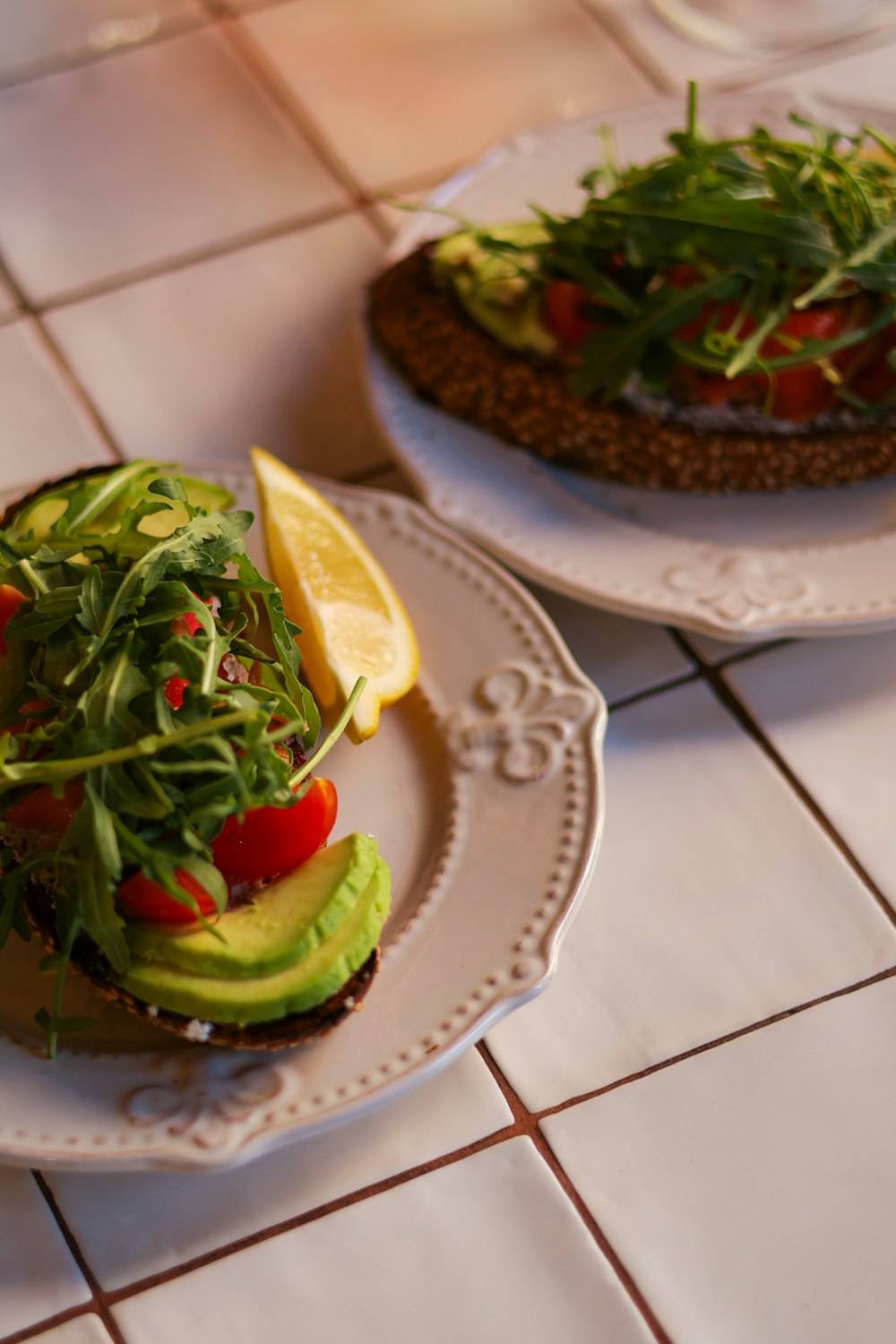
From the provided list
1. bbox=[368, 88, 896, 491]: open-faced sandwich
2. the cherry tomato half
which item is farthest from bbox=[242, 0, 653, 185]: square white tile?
the cherry tomato half

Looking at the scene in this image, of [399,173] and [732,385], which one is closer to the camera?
[732,385]

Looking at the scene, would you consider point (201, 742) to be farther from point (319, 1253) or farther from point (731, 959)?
point (731, 959)

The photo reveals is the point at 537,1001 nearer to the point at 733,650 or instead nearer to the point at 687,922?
the point at 687,922

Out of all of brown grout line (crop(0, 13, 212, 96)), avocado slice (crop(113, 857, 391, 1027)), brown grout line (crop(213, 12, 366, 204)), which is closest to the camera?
avocado slice (crop(113, 857, 391, 1027))

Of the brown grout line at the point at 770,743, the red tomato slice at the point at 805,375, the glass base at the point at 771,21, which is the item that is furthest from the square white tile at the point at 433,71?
the brown grout line at the point at 770,743

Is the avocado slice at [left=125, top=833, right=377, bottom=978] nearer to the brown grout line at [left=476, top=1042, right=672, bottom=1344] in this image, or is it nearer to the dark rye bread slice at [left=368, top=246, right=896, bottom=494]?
the brown grout line at [left=476, top=1042, right=672, bottom=1344]

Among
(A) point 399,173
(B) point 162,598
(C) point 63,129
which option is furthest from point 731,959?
(C) point 63,129
